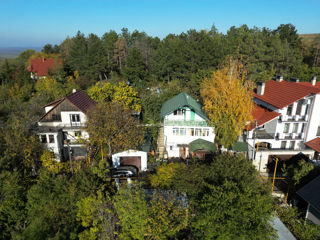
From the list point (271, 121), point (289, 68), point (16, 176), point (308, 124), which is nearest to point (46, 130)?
point (16, 176)

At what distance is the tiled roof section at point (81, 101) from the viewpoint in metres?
32.1

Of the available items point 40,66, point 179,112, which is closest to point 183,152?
point 179,112

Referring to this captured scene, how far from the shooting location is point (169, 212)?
1627cm

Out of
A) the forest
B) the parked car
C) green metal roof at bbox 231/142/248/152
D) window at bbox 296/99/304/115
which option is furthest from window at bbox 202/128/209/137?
window at bbox 296/99/304/115

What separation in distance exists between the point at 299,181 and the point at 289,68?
149 feet

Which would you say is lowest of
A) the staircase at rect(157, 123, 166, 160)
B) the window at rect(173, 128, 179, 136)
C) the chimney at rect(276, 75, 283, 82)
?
the staircase at rect(157, 123, 166, 160)

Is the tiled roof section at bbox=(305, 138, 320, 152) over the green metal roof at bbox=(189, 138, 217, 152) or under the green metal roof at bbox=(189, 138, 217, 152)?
over

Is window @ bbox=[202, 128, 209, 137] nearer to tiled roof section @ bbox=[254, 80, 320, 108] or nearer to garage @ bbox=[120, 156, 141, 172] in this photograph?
tiled roof section @ bbox=[254, 80, 320, 108]

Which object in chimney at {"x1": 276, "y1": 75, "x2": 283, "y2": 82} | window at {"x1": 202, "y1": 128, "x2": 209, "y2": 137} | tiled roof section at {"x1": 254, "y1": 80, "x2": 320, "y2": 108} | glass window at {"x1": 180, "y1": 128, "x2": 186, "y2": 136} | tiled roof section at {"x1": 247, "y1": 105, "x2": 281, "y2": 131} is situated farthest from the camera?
chimney at {"x1": 276, "y1": 75, "x2": 283, "y2": 82}

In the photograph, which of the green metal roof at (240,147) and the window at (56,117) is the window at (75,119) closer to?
the window at (56,117)

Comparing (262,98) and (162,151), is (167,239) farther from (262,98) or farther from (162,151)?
(262,98)

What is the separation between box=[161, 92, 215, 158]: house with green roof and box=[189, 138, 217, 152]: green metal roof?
42.8 inches

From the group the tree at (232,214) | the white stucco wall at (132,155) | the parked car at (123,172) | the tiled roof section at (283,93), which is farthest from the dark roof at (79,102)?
the tiled roof section at (283,93)

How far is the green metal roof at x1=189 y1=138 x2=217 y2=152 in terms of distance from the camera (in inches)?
1169
